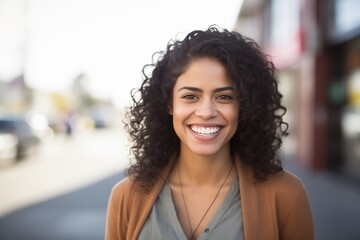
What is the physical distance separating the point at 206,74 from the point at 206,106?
0.54 ft

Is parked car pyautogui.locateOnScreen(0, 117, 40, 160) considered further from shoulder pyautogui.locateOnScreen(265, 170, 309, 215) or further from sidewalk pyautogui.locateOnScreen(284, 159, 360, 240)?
shoulder pyautogui.locateOnScreen(265, 170, 309, 215)

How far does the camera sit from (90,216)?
577 cm

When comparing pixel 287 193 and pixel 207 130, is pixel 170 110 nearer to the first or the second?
pixel 207 130

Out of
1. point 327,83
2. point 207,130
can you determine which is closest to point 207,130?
point 207,130

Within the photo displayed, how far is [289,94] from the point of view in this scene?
1400cm

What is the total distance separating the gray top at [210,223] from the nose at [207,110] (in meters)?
0.39

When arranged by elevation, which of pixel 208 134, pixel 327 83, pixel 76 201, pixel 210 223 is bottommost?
pixel 76 201

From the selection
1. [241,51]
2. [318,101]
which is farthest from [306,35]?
[241,51]

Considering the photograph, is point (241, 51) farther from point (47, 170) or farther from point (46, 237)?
point (47, 170)

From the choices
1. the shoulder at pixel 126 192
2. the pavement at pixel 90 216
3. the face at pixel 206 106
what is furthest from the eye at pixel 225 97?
the pavement at pixel 90 216

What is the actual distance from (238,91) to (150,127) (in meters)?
0.59

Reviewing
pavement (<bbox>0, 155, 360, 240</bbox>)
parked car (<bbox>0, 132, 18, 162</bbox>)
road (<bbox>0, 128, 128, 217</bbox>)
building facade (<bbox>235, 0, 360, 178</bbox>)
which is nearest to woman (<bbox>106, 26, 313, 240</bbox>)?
pavement (<bbox>0, 155, 360, 240</bbox>)

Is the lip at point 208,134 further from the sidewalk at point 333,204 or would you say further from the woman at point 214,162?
the sidewalk at point 333,204

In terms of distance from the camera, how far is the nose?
1738 millimetres
